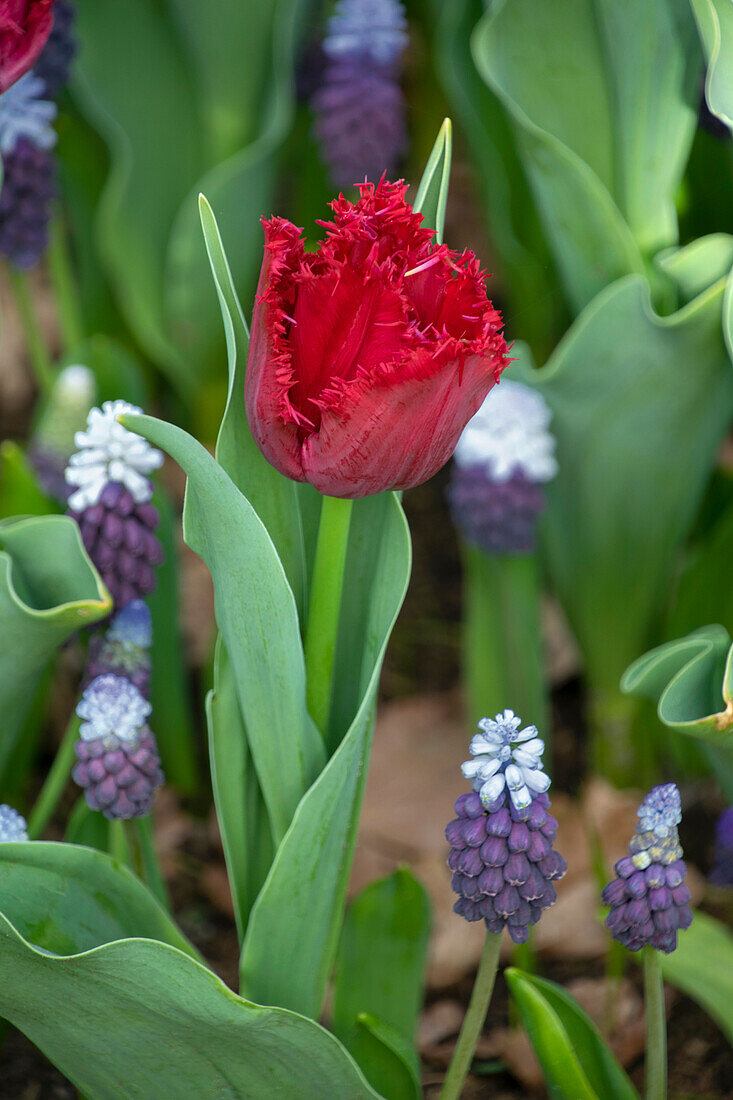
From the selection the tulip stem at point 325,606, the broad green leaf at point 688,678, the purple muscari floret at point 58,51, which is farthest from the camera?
the purple muscari floret at point 58,51

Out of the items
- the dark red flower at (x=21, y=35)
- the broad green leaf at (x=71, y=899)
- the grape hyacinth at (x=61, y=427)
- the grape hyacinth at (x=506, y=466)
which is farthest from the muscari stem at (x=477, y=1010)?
the dark red flower at (x=21, y=35)

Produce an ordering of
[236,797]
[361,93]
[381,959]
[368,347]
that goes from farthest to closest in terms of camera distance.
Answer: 1. [361,93]
2. [381,959]
3. [236,797]
4. [368,347]

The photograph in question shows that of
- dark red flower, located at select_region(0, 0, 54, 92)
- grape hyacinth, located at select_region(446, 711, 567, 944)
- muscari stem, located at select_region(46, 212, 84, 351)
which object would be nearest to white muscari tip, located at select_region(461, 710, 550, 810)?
grape hyacinth, located at select_region(446, 711, 567, 944)

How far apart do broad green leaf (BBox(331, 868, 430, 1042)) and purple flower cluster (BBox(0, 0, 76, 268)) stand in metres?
0.77

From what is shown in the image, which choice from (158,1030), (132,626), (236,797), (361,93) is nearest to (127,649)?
(132,626)

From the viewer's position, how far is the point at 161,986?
69 centimetres

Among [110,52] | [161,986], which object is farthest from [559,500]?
[110,52]

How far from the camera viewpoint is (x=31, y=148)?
45.9 inches

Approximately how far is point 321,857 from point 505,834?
149 millimetres

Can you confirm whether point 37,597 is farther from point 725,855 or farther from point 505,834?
point 725,855

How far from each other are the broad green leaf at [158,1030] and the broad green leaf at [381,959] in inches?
6.4

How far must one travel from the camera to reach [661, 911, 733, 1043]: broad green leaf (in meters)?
0.93

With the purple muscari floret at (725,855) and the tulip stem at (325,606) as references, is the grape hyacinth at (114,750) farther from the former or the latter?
the purple muscari floret at (725,855)

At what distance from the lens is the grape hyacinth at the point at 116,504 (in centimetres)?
84
